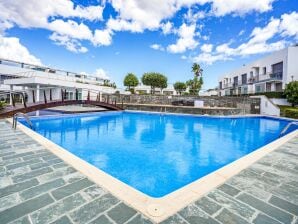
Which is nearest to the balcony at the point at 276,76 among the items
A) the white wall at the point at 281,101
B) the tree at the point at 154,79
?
the white wall at the point at 281,101

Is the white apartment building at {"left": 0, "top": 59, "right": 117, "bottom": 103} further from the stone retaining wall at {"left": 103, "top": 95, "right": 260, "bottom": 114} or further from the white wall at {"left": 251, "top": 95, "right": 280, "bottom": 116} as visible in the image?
the white wall at {"left": 251, "top": 95, "right": 280, "bottom": 116}

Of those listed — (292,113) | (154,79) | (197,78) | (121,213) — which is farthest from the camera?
(154,79)

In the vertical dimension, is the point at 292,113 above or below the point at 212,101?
below

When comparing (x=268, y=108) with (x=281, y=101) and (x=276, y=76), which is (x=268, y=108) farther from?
(x=276, y=76)

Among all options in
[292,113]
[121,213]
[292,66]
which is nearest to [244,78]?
[292,66]

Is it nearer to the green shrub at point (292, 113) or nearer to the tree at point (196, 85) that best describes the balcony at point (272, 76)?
the green shrub at point (292, 113)

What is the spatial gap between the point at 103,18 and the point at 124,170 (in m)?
17.3

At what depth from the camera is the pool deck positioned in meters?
2.02

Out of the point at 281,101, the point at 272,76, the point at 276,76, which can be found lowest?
the point at 281,101

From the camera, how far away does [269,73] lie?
2695 centimetres

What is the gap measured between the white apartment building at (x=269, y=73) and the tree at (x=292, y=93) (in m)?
4.78

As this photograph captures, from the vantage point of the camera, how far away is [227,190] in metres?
2.72

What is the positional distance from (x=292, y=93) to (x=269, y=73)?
10100 millimetres

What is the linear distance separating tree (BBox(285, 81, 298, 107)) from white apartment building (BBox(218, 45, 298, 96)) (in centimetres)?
478
